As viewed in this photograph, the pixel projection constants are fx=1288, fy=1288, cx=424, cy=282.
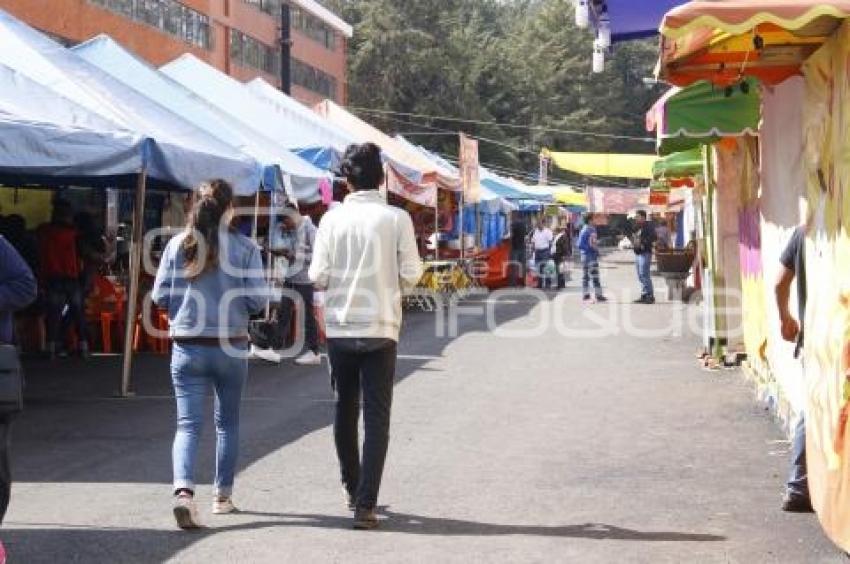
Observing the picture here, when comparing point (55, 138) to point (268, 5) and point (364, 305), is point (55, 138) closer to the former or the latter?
point (364, 305)

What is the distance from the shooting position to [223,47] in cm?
4903

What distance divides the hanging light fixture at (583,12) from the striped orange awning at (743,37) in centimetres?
177

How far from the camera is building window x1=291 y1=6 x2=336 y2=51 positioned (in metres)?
59.9

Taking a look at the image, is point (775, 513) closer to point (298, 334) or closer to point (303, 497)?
point (303, 497)

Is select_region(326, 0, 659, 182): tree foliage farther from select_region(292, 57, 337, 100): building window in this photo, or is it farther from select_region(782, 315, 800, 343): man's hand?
select_region(782, 315, 800, 343): man's hand

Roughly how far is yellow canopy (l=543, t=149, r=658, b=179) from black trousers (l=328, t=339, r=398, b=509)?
105 ft

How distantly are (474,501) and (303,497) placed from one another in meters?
1.00

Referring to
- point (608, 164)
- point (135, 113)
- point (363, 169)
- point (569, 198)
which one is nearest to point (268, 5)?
point (569, 198)

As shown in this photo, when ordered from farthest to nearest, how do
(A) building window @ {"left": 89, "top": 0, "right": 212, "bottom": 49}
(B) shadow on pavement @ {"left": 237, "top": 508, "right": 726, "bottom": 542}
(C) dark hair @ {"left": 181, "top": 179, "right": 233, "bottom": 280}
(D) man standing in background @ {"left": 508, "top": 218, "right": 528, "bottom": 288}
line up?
(A) building window @ {"left": 89, "top": 0, "right": 212, "bottom": 49}
(D) man standing in background @ {"left": 508, "top": 218, "right": 528, "bottom": 288}
(C) dark hair @ {"left": 181, "top": 179, "right": 233, "bottom": 280}
(B) shadow on pavement @ {"left": 237, "top": 508, "right": 726, "bottom": 542}

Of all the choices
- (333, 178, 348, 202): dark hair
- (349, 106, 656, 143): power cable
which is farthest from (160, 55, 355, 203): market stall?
(349, 106, 656, 143): power cable

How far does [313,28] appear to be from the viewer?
6272cm

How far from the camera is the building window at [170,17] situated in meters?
38.2

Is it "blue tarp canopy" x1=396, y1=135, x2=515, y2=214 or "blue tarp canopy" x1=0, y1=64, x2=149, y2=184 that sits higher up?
"blue tarp canopy" x1=396, y1=135, x2=515, y2=214

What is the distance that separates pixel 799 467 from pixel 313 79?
57.0m
